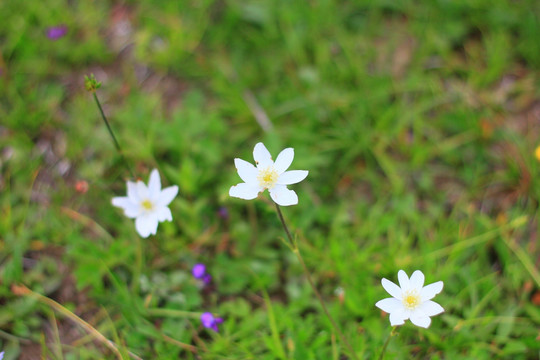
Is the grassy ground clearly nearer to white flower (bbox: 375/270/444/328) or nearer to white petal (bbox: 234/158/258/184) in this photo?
white flower (bbox: 375/270/444/328)

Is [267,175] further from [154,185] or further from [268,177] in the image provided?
[154,185]

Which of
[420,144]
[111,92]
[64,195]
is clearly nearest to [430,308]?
[420,144]

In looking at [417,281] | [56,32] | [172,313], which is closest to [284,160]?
[417,281]

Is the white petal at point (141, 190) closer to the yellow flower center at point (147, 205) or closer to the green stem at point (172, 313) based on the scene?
the yellow flower center at point (147, 205)

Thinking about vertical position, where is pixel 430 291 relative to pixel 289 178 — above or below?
below

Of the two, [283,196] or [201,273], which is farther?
[201,273]

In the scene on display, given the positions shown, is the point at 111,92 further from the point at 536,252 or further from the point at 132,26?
the point at 536,252

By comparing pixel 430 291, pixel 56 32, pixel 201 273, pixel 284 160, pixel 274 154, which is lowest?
pixel 430 291
